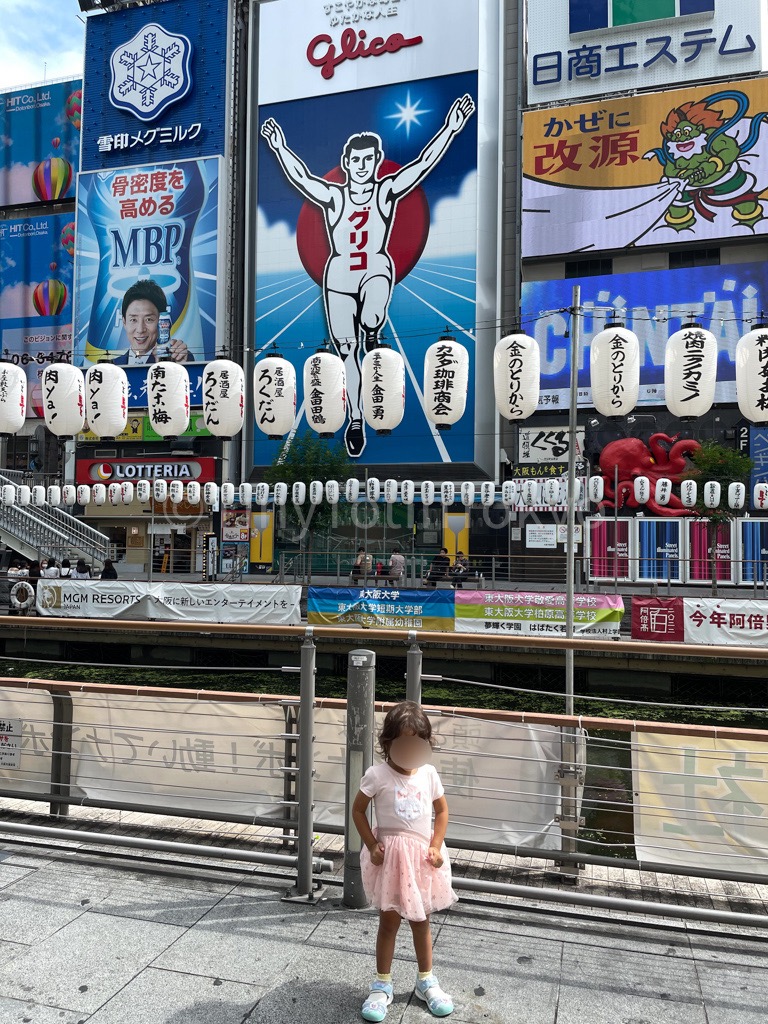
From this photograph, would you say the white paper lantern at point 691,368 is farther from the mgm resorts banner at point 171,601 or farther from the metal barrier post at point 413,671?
the metal barrier post at point 413,671

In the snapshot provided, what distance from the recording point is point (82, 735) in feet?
16.8

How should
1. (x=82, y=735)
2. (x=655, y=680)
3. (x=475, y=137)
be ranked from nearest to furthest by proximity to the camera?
(x=82, y=735), (x=655, y=680), (x=475, y=137)

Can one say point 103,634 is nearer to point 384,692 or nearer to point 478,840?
point 384,692

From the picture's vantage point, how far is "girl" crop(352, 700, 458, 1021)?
3137 millimetres

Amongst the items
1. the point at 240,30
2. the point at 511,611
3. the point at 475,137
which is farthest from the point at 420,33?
the point at 511,611

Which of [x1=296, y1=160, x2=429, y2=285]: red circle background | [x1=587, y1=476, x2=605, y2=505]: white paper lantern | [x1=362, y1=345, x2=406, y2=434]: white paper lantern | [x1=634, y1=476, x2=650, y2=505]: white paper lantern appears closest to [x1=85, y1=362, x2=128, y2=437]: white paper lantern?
[x1=362, y1=345, x2=406, y2=434]: white paper lantern

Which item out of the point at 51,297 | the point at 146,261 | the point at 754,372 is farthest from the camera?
the point at 51,297

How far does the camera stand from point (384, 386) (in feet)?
67.9

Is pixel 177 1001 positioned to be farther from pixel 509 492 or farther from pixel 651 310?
pixel 651 310

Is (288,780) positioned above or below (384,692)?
above

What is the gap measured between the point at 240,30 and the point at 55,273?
15.6 meters

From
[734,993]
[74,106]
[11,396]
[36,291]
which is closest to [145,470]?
[36,291]

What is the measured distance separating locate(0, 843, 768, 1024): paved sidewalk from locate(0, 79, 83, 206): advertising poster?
45.9m

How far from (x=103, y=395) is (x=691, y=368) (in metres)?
15.2
